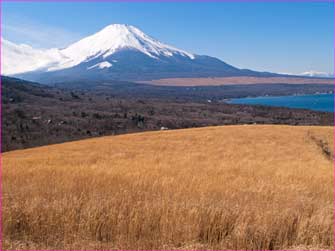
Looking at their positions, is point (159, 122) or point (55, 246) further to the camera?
point (159, 122)

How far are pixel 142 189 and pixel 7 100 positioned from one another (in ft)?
275

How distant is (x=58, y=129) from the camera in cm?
5559

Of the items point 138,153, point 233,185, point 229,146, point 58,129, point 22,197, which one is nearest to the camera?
point 22,197

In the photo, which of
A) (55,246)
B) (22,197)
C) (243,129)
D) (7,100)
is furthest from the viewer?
(7,100)

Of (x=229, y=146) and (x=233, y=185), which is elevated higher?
(x=233, y=185)

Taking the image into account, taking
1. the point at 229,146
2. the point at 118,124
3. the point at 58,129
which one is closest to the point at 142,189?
the point at 229,146

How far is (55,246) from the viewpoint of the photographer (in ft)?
19.5

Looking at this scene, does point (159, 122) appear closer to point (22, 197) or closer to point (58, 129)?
point (58, 129)

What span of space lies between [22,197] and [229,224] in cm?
400

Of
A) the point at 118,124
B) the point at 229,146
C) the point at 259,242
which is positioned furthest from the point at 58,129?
the point at 259,242

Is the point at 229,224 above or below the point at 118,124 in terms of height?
above

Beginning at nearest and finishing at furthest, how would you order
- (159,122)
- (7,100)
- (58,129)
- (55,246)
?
(55,246), (58,129), (159,122), (7,100)

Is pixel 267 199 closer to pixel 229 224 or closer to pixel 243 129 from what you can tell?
pixel 229 224

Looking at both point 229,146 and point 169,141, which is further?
point 169,141
